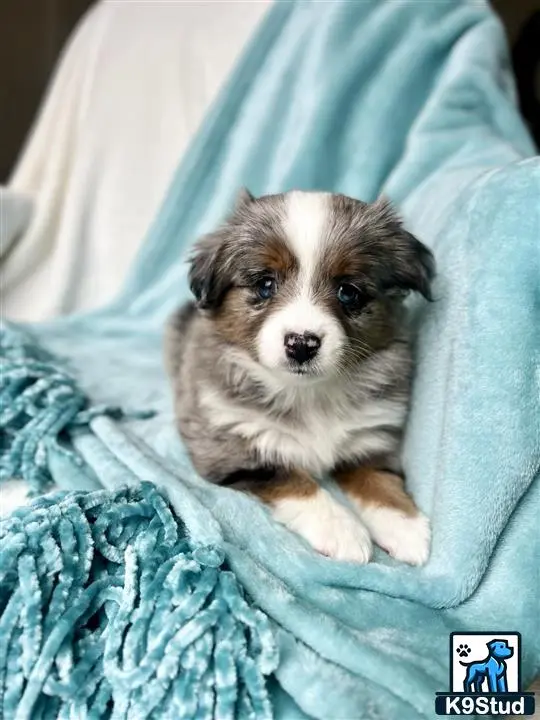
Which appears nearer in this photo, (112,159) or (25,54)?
(112,159)

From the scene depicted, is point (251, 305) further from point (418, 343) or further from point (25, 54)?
point (25, 54)

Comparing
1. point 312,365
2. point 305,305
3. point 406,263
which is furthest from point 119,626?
point 406,263

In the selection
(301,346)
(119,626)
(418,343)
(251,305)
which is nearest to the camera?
(119,626)

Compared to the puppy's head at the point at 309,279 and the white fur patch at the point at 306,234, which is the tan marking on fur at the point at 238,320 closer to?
the puppy's head at the point at 309,279

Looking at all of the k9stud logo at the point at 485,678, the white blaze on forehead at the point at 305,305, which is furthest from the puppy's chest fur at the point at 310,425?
the k9stud logo at the point at 485,678

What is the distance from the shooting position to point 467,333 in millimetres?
1781

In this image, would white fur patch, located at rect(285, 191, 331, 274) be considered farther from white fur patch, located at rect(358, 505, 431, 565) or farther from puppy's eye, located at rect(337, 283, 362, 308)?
white fur patch, located at rect(358, 505, 431, 565)

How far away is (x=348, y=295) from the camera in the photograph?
1.83m

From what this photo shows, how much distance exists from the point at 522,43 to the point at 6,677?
3795mm

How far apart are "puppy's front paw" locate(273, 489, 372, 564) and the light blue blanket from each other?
0.18ft

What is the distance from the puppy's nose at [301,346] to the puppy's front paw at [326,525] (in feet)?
1.24

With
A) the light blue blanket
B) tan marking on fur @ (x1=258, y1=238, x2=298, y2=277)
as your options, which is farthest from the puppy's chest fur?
tan marking on fur @ (x1=258, y1=238, x2=298, y2=277)

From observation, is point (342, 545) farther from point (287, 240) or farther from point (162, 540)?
point (287, 240)

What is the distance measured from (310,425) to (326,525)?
341 millimetres
